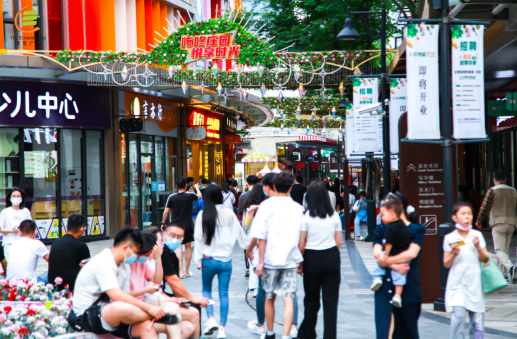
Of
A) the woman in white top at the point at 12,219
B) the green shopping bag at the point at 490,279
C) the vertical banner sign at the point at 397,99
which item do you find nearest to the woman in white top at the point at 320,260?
the green shopping bag at the point at 490,279

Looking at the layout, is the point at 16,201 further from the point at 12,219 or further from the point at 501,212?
the point at 501,212

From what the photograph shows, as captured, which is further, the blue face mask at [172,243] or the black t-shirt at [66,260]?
the black t-shirt at [66,260]

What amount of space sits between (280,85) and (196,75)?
2.27 metres

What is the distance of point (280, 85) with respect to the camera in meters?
15.6

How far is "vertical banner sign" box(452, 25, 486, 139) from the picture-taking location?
7461 mm

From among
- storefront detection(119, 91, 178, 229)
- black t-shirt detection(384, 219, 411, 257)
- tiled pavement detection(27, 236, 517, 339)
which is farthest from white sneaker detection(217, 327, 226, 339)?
storefront detection(119, 91, 178, 229)

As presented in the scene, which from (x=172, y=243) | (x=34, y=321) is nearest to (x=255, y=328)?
(x=172, y=243)

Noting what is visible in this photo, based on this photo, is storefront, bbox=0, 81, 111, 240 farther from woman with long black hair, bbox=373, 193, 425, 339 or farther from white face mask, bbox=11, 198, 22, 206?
woman with long black hair, bbox=373, 193, 425, 339

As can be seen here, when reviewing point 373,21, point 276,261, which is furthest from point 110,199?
point 276,261

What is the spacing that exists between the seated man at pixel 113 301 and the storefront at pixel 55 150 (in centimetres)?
1190

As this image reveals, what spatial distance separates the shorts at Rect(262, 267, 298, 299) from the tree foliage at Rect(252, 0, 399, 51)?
45.0 feet

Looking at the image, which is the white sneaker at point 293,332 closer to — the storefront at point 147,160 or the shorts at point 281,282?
the shorts at point 281,282

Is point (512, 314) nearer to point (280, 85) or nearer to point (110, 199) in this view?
point (280, 85)

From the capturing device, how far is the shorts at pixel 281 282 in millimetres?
6020
